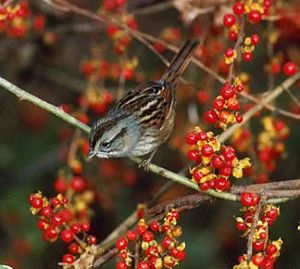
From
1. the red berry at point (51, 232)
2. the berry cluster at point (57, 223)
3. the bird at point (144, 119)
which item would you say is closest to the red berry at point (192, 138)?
the berry cluster at point (57, 223)

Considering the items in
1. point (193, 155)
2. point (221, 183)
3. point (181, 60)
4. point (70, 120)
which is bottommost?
point (221, 183)

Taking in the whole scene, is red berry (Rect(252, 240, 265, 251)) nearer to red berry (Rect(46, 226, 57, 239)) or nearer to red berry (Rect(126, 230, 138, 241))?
red berry (Rect(126, 230, 138, 241))

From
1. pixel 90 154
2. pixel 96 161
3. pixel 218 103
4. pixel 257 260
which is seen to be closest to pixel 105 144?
pixel 90 154

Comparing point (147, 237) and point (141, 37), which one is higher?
point (141, 37)

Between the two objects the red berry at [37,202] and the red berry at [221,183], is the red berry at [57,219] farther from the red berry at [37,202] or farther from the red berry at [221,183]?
the red berry at [221,183]

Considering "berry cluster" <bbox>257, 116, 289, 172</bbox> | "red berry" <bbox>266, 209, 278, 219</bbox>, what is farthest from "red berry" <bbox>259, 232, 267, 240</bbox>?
"berry cluster" <bbox>257, 116, 289, 172</bbox>

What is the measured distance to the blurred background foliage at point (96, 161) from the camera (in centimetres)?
615

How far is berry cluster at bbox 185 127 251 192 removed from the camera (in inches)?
132

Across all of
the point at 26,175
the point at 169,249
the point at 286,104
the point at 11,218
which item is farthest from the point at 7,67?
the point at 169,249

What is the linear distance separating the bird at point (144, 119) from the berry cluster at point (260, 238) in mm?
1386

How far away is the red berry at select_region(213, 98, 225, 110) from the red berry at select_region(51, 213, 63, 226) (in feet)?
3.18

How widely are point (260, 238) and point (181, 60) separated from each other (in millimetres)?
2234

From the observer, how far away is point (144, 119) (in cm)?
519

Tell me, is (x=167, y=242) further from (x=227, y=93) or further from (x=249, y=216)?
(x=227, y=93)
